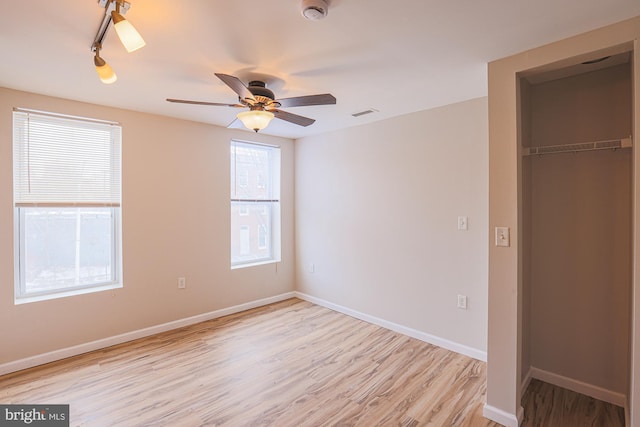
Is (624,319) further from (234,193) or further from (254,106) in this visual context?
(234,193)

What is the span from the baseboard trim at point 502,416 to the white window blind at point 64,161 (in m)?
3.66

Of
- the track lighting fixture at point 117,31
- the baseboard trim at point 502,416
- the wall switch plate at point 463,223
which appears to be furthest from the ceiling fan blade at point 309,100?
the baseboard trim at point 502,416

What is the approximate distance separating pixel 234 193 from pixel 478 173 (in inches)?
114

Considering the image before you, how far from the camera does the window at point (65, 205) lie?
9.24 ft

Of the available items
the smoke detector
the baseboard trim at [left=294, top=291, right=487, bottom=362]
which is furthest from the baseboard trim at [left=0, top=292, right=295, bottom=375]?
the smoke detector

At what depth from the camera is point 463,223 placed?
10.00 feet

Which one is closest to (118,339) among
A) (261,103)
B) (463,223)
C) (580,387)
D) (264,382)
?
(264,382)

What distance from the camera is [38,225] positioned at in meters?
2.90

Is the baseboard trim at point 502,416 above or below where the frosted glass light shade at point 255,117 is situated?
below

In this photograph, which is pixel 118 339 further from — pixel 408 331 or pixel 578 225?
pixel 578 225

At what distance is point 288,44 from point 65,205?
2605 millimetres

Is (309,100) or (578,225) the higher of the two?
(309,100)

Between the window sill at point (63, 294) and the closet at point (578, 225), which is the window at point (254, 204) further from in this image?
the closet at point (578, 225)

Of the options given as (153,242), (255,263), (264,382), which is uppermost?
(153,242)
